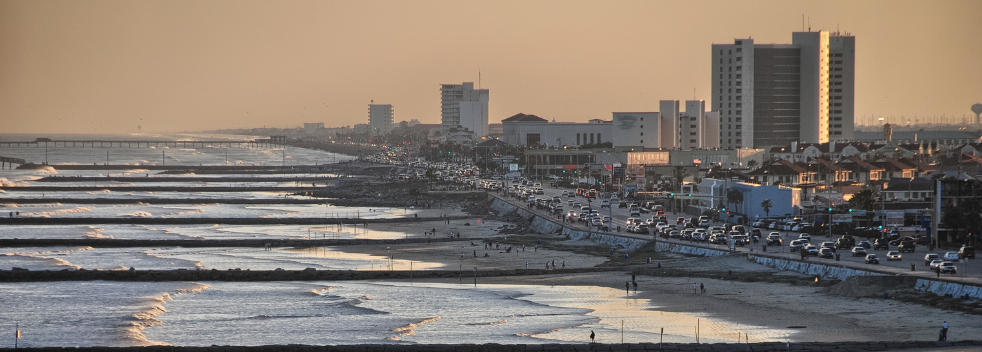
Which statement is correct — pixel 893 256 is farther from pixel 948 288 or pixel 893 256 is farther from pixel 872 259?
pixel 948 288

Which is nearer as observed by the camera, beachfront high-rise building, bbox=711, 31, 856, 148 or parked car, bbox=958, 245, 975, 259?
parked car, bbox=958, 245, 975, 259

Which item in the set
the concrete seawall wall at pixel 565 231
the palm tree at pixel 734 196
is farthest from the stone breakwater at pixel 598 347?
the palm tree at pixel 734 196

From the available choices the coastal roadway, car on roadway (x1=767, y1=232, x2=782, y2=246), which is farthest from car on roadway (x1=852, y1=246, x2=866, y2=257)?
car on roadway (x1=767, y1=232, x2=782, y2=246)

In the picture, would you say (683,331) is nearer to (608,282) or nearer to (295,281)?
(608,282)

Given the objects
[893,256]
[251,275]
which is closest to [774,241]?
[893,256]

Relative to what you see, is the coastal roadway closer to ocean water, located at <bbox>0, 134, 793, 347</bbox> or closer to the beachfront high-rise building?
ocean water, located at <bbox>0, 134, 793, 347</bbox>
